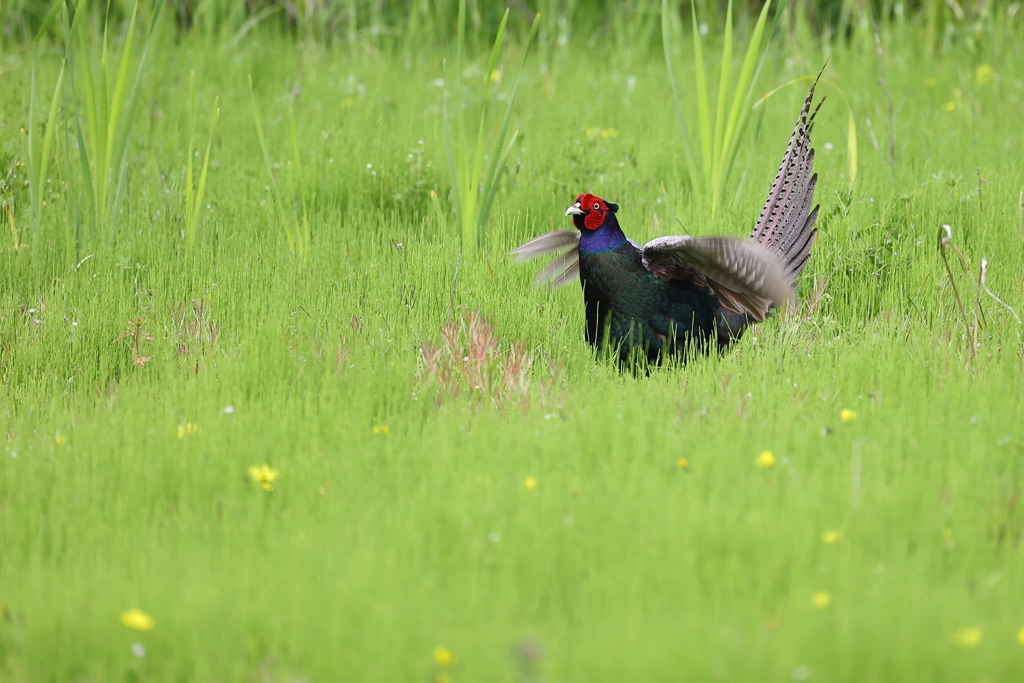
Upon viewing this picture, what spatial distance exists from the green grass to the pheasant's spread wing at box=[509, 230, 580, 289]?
0.14 meters

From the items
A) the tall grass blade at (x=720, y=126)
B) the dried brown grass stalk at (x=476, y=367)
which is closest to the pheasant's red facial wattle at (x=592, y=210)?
the dried brown grass stalk at (x=476, y=367)

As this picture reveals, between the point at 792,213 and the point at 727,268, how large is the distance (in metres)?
0.85

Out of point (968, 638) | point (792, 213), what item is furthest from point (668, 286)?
point (968, 638)

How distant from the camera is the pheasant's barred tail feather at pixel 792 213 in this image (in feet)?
15.0

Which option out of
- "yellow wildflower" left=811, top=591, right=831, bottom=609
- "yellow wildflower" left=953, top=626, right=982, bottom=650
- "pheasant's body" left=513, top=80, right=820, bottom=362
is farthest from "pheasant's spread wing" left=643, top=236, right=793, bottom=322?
"yellow wildflower" left=953, top=626, right=982, bottom=650

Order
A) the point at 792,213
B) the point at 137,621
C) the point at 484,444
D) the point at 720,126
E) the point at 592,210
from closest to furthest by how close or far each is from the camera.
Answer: the point at 137,621 → the point at 484,444 → the point at 592,210 → the point at 792,213 → the point at 720,126

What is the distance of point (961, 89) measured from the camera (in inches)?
276

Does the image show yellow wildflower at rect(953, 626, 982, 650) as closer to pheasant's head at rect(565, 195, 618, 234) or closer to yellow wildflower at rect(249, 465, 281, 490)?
yellow wildflower at rect(249, 465, 281, 490)

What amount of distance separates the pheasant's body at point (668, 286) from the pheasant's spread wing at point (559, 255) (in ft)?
0.18

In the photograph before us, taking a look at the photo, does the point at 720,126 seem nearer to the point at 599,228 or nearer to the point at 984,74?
the point at 599,228

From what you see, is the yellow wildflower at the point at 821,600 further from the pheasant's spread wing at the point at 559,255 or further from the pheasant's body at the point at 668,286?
the pheasant's spread wing at the point at 559,255

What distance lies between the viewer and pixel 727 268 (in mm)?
3936

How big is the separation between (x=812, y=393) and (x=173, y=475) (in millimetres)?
2257

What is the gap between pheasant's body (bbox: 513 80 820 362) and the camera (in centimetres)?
395
